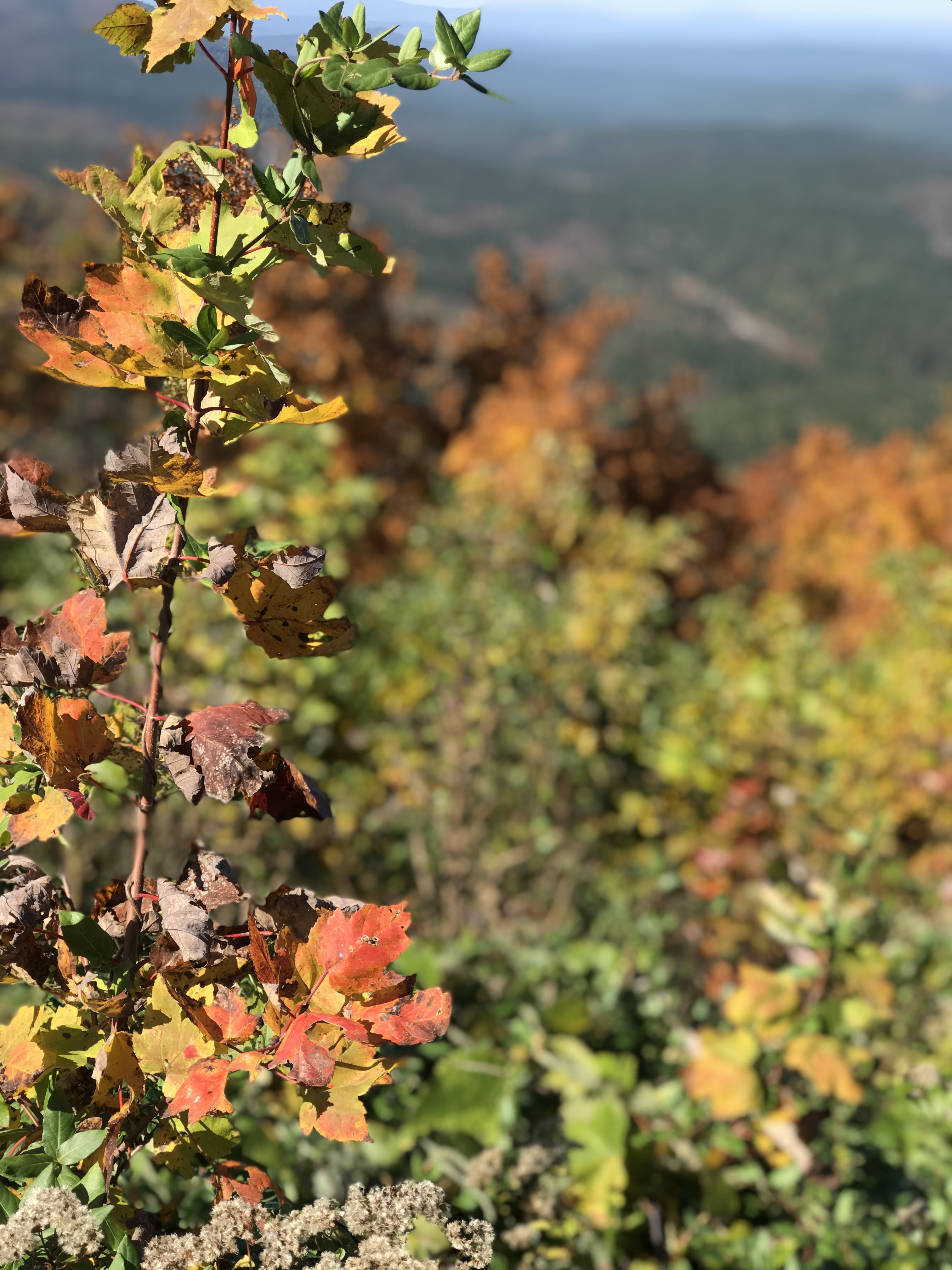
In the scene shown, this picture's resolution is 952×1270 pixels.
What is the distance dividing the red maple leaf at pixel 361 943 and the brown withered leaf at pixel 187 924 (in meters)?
0.10

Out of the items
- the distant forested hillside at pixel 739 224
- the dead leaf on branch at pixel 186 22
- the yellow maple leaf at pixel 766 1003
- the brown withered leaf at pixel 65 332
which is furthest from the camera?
the distant forested hillside at pixel 739 224

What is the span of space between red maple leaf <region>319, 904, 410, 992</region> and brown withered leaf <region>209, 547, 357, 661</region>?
236mm

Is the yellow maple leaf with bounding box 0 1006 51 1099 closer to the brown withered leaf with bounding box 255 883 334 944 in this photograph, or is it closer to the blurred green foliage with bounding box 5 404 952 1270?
the brown withered leaf with bounding box 255 883 334 944

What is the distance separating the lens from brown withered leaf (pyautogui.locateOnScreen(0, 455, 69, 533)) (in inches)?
31.3

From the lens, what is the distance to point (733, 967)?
3592mm

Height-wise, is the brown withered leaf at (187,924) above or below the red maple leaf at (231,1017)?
above

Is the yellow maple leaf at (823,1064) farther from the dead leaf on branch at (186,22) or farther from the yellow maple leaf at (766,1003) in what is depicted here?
the dead leaf on branch at (186,22)

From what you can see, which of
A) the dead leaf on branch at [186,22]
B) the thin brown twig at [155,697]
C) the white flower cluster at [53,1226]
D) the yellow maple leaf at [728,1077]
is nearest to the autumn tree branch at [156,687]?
the thin brown twig at [155,697]

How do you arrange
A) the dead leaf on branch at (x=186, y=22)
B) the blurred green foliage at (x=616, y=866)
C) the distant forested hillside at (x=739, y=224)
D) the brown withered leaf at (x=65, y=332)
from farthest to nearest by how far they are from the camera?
the distant forested hillside at (x=739, y=224), the blurred green foliage at (x=616, y=866), the brown withered leaf at (x=65, y=332), the dead leaf on branch at (x=186, y=22)

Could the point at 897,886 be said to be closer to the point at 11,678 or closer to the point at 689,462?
the point at 11,678

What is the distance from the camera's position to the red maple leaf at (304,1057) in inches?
28.2

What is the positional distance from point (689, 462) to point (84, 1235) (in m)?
11.3

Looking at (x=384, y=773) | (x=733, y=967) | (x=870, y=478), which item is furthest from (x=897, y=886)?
(x=870, y=478)

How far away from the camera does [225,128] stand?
2.47 feet
